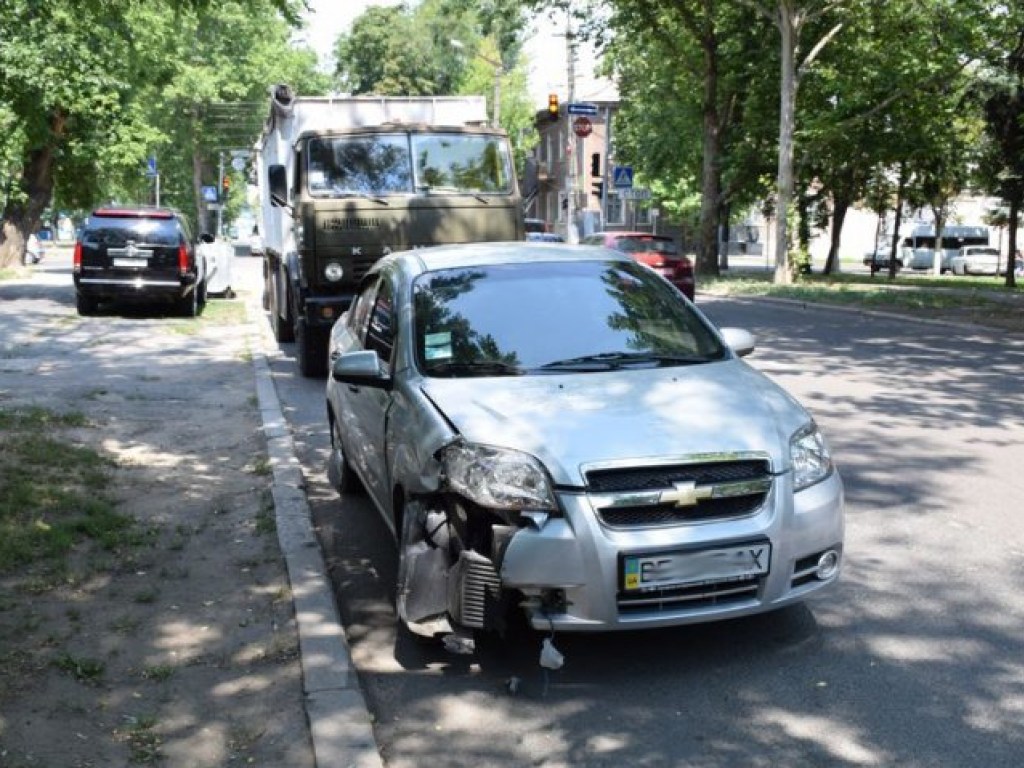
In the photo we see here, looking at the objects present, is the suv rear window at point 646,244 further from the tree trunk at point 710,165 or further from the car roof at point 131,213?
the tree trunk at point 710,165

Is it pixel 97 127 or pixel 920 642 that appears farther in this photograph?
pixel 97 127

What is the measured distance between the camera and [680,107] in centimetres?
4028

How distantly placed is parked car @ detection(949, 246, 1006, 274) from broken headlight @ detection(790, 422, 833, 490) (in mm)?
57939

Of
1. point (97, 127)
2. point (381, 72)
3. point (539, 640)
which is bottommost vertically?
point (539, 640)

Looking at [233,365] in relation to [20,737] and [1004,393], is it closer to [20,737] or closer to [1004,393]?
[1004,393]

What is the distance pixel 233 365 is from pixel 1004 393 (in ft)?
28.3

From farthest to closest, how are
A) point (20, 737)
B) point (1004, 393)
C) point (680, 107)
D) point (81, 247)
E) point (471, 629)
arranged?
point (680, 107), point (81, 247), point (1004, 393), point (471, 629), point (20, 737)

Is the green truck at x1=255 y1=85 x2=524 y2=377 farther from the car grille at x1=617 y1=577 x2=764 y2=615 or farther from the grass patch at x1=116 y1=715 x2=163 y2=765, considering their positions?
the grass patch at x1=116 y1=715 x2=163 y2=765

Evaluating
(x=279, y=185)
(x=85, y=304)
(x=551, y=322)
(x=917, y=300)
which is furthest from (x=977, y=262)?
(x=551, y=322)

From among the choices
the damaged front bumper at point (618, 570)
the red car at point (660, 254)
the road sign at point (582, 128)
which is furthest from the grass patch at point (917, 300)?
the damaged front bumper at point (618, 570)

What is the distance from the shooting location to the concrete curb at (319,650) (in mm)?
3920

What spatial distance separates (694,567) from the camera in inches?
172

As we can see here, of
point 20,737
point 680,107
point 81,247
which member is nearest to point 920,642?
point 20,737

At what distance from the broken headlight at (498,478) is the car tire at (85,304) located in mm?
17284
